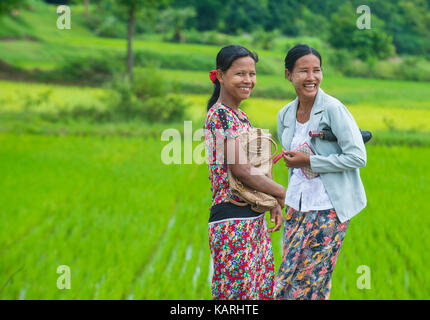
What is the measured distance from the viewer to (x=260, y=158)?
5.63ft

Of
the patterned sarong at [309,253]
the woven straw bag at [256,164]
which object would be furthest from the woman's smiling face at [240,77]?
the patterned sarong at [309,253]

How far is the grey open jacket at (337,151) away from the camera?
1.88 m

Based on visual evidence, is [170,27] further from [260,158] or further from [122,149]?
[260,158]

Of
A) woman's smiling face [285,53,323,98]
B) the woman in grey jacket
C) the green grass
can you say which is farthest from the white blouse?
the green grass

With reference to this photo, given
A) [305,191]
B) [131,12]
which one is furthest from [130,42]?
[305,191]

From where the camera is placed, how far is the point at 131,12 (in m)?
10.9

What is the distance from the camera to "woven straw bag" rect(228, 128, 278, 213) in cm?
169

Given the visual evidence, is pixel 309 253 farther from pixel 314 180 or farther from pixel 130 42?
pixel 130 42

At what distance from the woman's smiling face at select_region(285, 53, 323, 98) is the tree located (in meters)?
9.43

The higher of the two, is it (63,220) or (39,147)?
(39,147)

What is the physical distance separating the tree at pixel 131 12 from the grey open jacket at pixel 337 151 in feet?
30.8

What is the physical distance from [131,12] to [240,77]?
9841 millimetres
